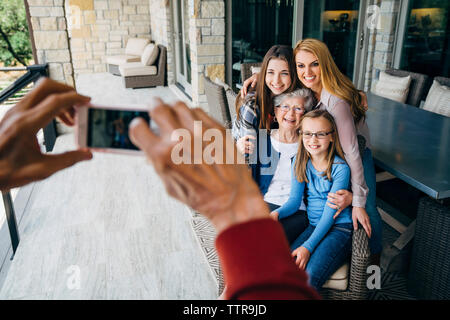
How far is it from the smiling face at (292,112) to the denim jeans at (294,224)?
469 millimetres

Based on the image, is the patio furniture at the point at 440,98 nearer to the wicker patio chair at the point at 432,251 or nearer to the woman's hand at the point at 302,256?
the wicker patio chair at the point at 432,251

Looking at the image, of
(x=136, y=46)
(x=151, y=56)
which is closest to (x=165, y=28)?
(x=151, y=56)

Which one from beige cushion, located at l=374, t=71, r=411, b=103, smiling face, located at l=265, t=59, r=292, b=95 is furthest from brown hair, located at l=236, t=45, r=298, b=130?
beige cushion, located at l=374, t=71, r=411, b=103

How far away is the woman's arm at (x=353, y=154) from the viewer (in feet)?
5.47

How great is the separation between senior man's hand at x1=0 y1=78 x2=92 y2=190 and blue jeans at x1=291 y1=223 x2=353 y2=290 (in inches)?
49.5

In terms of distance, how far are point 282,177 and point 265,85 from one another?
52cm

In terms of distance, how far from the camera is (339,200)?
1.67m

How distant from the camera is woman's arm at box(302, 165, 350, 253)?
64.0 inches

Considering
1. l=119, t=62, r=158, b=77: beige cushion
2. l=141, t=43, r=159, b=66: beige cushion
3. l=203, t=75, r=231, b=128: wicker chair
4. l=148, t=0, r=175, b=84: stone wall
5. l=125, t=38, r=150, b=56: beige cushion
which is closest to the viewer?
l=203, t=75, r=231, b=128: wicker chair

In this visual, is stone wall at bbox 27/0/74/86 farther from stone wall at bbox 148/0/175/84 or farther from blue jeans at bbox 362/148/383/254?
blue jeans at bbox 362/148/383/254

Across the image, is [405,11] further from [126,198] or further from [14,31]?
[14,31]

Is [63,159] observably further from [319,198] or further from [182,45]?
[182,45]

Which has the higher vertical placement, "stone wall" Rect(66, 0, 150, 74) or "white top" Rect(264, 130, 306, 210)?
"stone wall" Rect(66, 0, 150, 74)
